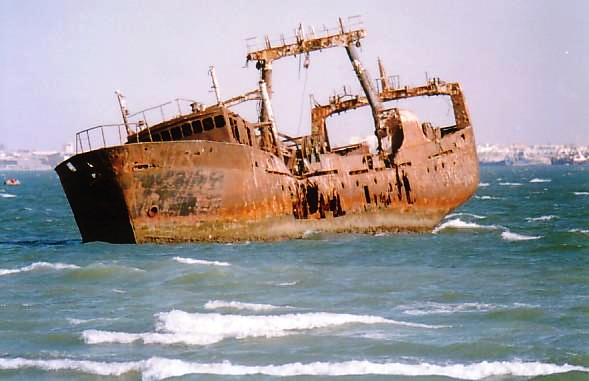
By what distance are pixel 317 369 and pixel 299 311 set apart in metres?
4.12

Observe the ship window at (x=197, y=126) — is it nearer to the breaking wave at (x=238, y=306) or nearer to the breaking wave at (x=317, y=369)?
the breaking wave at (x=238, y=306)

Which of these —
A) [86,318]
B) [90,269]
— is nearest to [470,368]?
[86,318]

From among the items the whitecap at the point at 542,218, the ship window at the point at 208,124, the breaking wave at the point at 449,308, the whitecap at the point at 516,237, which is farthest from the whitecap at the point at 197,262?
the whitecap at the point at 542,218

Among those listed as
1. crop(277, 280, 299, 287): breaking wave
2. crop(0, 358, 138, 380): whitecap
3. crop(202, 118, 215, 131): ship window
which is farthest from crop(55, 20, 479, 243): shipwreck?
crop(0, 358, 138, 380): whitecap

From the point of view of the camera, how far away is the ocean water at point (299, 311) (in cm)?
1305

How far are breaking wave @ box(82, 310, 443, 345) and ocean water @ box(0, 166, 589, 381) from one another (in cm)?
4

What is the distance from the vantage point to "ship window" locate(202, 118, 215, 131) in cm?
2717

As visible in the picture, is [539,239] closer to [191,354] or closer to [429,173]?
[429,173]

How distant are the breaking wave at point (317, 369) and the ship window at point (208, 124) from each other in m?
14.5

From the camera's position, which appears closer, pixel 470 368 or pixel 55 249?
pixel 470 368

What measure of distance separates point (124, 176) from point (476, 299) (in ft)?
36.8

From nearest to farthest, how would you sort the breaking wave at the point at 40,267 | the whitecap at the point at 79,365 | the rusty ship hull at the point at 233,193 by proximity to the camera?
the whitecap at the point at 79,365
the breaking wave at the point at 40,267
the rusty ship hull at the point at 233,193

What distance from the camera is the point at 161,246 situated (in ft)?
86.6

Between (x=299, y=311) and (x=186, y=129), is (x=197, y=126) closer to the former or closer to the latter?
(x=186, y=129)
